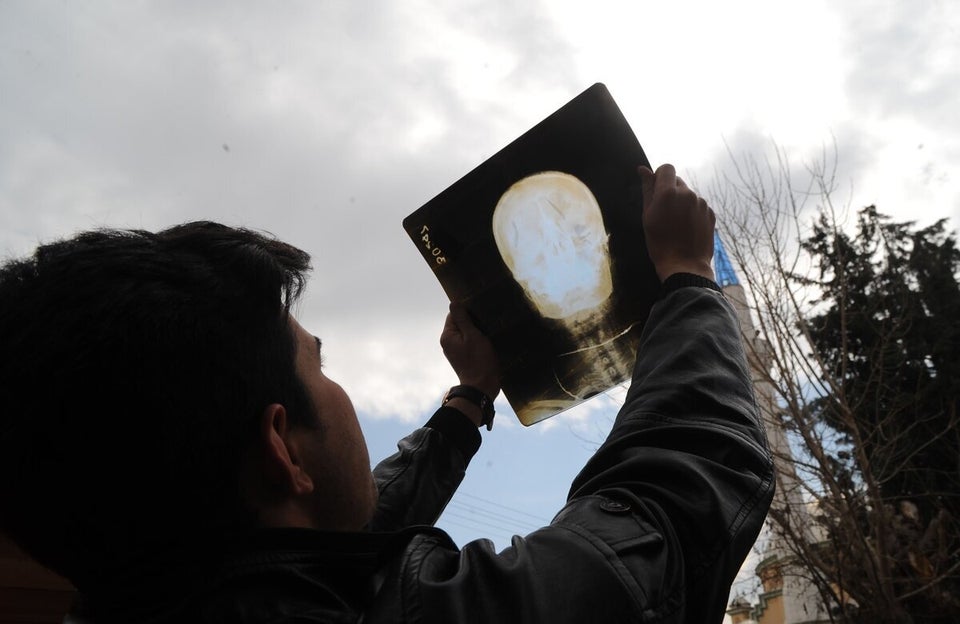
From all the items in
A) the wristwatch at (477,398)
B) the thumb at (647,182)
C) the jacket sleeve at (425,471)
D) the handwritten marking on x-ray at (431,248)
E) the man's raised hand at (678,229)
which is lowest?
the jacket sleeve at (425,471)

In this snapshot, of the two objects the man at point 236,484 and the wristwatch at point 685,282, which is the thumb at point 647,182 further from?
the man at point 236,484

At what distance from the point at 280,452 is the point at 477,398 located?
0.67 meters

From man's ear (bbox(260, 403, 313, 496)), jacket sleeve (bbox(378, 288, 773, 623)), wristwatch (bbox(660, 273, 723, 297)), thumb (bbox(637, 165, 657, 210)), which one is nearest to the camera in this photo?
jacket sleeve (bbox(378, 288, 773, 623))

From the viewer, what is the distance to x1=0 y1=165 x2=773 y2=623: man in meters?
0.71

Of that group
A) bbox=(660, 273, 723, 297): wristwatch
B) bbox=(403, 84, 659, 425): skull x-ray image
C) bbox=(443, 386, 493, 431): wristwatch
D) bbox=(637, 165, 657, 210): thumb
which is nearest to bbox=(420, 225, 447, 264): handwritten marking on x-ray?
bbox=(403, 84, 659, 425): skull x-ray image

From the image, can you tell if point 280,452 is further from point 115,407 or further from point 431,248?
point 431,248

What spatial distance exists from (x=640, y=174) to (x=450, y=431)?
22.8 inches

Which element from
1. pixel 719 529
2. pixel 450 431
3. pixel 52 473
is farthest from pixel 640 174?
pixel 52 473

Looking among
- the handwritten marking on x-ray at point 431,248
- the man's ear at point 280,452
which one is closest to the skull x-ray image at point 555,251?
the handwritten marking on x-ray at point 431,248

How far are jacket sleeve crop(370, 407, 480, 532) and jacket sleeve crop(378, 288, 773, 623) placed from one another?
0.45 m

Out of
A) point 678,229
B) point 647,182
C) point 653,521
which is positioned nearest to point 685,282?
point 678,229

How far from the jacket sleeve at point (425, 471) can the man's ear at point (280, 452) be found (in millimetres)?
403

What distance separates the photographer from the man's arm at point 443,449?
128cm

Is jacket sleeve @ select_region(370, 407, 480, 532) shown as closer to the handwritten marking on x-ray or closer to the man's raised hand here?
the handwritten marking on x-ray
